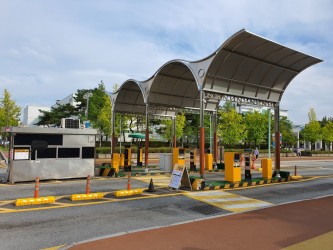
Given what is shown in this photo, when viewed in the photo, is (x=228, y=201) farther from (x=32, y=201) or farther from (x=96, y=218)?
(x=32, y=201)

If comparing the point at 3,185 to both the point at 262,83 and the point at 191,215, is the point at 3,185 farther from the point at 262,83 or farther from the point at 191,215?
the point at 262,83

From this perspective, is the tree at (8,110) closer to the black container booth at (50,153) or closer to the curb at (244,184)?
the black container booth at (50,153)

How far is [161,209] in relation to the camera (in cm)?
1042

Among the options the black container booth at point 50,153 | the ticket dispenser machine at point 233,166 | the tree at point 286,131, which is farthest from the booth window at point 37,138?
the tree at point 286,131

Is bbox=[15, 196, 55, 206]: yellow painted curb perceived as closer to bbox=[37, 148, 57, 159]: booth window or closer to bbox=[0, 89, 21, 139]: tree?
bbox=[37, 148, 57, 159]: booth window

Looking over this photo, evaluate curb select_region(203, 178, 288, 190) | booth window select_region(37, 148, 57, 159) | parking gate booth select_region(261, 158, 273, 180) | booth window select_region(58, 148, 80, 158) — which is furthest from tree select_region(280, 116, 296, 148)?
booth window select_region(37, 148, 57, 159)

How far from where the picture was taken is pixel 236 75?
1811cm

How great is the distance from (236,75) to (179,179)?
773cm

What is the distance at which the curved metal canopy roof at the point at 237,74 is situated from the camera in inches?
636

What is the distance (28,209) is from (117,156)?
36.4ft

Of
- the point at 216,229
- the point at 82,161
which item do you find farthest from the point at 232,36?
the point at 82,161

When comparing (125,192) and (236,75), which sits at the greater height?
(236,75)

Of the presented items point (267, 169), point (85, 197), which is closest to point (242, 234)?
point (85, 197)

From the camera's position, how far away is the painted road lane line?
432 inches
